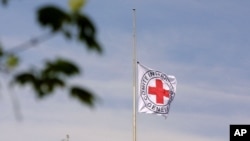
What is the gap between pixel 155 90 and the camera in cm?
3659

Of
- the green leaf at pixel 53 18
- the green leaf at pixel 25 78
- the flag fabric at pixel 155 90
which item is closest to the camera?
the green leaf at pixel 53 18

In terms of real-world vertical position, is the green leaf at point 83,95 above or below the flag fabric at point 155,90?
below

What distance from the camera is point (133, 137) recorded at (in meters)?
36.9

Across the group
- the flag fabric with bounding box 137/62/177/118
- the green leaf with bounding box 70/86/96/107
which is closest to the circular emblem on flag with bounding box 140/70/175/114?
the flag fabric with bounding box 137/62/177/118

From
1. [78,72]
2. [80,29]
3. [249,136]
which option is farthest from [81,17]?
[249,136]

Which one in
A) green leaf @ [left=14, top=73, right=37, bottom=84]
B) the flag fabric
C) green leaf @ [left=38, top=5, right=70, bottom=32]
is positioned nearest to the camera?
green leaf @ [left=38, top=5, right=70, bottom=32]

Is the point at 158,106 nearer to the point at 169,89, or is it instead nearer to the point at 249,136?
the point at 169,89

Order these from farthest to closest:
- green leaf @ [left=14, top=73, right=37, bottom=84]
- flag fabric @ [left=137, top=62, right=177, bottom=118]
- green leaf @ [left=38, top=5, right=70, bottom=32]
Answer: flag fabric @ [left=137, top=62, right=177, bottom=118]
green leaf @ [left=14, top=73, right=37, bottom=84]
green leaf @ [left=38, top=5, right=70, bottom=32]

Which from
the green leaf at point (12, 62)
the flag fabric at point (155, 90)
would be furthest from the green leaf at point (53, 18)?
the flag fabric at point (155, 90)

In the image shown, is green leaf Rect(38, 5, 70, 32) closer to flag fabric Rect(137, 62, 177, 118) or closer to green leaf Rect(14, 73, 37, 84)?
green leaf Rect(14, 73, 37, 84)

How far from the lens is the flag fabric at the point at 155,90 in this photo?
36281 mm

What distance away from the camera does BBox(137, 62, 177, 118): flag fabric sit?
3628cm

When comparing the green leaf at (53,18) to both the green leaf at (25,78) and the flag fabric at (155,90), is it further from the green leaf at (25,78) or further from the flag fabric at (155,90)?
the flag fabric at (155,90)

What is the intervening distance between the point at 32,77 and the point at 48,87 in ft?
0.48
